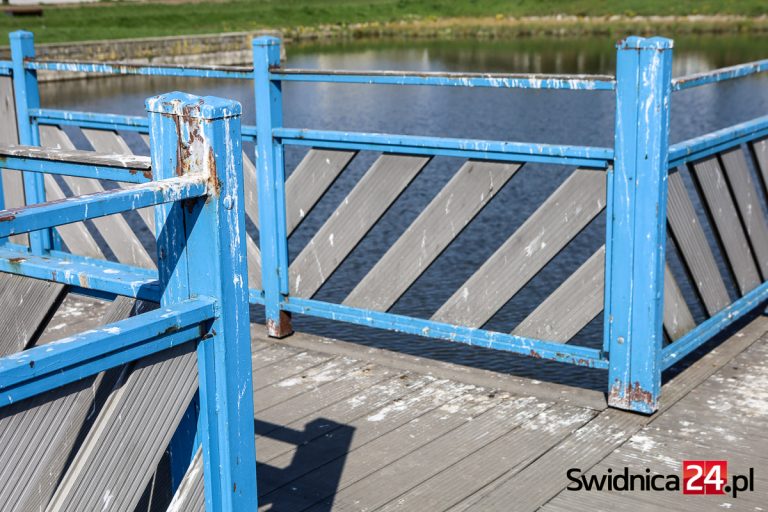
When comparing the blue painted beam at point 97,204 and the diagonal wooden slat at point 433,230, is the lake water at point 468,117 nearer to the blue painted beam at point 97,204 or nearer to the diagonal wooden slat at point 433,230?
the diagonal wooden slat at point 433,230

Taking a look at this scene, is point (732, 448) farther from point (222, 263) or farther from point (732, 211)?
point (222, 263)

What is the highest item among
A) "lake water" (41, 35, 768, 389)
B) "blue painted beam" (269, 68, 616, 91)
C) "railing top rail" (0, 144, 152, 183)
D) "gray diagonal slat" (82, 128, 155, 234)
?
"blue painted beam" (269, 68, 616, 91)

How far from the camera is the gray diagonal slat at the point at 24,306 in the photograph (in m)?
2.17

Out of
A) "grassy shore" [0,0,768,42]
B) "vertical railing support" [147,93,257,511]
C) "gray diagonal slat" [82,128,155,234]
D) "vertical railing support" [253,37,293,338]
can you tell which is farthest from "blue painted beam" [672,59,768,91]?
"grassy shore" [0,0,768,42]

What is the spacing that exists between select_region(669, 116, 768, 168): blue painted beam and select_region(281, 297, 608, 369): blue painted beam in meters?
0.81

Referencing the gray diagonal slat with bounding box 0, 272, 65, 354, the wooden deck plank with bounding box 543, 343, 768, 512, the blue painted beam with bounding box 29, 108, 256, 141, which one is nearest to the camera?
the gray diagonal slat with bounding box 0, 272, 65, 354

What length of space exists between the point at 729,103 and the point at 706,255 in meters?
15.4

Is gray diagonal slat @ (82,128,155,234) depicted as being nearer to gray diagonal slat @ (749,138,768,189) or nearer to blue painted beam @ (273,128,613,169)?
blue painted beam @ (273,128,613,169)

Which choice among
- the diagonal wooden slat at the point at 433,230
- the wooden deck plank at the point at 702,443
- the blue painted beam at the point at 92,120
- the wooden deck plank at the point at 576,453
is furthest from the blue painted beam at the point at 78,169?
the blue painted beam at the point at 92,120

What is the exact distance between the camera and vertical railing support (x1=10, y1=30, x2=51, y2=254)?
5605 millimetres

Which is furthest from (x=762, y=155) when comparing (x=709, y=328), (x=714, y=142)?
(x=709, y=328)

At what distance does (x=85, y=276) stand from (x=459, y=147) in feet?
7.99

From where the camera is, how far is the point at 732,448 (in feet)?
11.9

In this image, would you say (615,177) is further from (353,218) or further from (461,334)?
(353,218)
